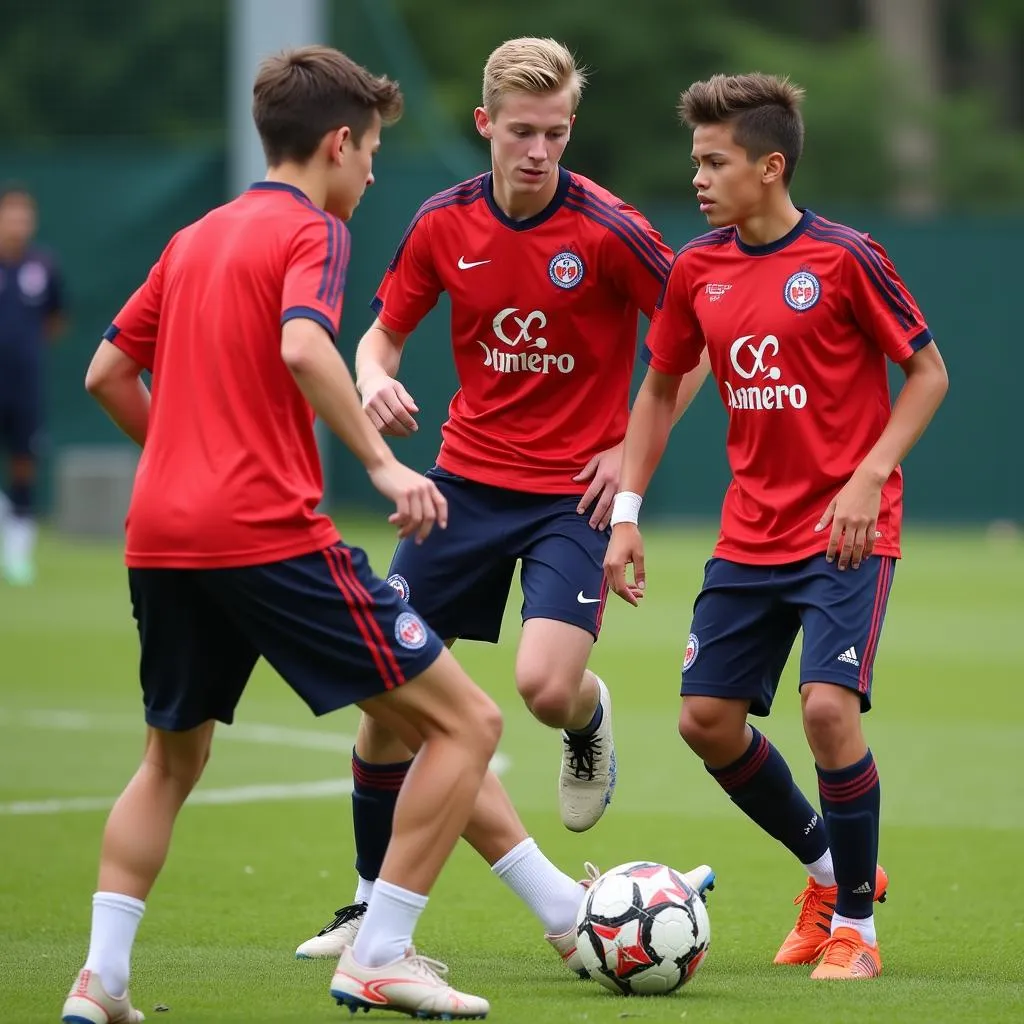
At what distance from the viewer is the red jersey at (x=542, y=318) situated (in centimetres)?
608

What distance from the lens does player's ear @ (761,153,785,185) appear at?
5.68 meters

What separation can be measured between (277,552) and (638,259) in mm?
1934

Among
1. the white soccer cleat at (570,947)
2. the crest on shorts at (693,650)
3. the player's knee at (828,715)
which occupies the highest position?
the crest on shorts at (693,650)

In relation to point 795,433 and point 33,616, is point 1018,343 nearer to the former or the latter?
point 33,616

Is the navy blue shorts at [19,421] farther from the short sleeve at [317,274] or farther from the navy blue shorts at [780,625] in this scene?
the short sleeve at [317,274]

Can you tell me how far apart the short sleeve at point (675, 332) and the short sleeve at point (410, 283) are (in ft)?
2.60

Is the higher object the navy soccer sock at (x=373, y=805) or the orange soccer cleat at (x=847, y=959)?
the navy soccer sock at (x=373, y=805)

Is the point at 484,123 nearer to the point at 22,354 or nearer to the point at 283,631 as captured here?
the point at 283,631

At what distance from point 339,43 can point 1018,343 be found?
8.53 m

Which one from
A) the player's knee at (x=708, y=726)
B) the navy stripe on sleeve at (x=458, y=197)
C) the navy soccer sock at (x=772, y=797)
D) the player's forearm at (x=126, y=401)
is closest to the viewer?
the player's forearm at (x=126, y=401)

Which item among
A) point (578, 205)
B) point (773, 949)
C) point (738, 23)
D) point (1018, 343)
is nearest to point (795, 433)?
point (578, 205)

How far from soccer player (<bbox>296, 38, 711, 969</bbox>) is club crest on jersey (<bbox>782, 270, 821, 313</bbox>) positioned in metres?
0.58

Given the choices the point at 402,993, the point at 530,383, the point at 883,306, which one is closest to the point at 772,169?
the point at 883,306

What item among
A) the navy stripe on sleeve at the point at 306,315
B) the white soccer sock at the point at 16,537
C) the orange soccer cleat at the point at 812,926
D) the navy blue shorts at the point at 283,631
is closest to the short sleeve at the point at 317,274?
the navy stripe on sleeve at the point at 306,315
